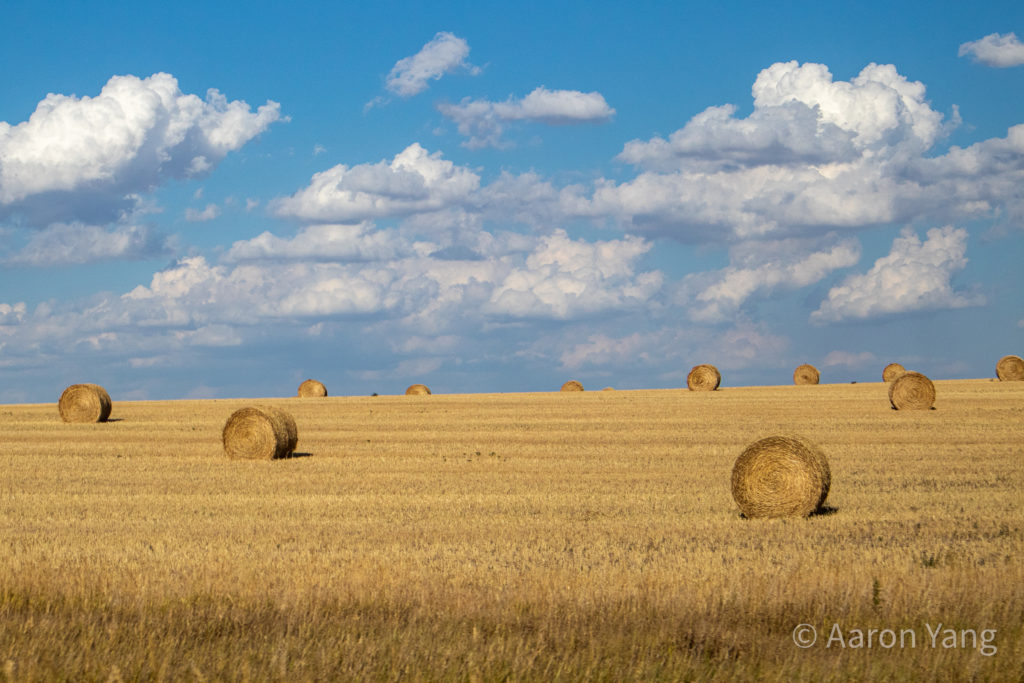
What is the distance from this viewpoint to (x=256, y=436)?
1034 inches

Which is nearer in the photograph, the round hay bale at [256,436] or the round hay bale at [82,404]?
the round hay bale at [256,436]

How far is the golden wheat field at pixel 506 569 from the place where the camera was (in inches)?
283

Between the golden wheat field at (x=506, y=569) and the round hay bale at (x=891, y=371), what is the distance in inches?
1302

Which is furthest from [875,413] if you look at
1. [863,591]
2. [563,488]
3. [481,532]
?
[863,591]

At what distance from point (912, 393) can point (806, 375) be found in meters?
20.8

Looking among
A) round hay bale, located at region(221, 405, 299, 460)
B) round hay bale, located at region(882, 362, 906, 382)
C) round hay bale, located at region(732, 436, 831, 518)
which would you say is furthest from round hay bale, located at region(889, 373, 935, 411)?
round hay bale, located at region(732, 436, 831, 518)

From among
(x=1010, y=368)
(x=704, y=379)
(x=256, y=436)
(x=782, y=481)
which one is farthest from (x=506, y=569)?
(x=1010, y=368)

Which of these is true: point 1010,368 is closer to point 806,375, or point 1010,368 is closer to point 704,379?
point 806,375

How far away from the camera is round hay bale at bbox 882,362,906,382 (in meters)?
58.0

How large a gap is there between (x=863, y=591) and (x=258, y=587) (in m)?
5.62

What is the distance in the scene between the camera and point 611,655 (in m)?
7.33

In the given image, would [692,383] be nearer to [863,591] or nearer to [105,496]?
[105,496]

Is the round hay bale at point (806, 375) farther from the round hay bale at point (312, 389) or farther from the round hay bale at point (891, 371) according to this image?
the round hay bale at point (312, 389)

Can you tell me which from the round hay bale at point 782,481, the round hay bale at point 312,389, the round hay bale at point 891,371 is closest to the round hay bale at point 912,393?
the round hay bale at point 891,371
